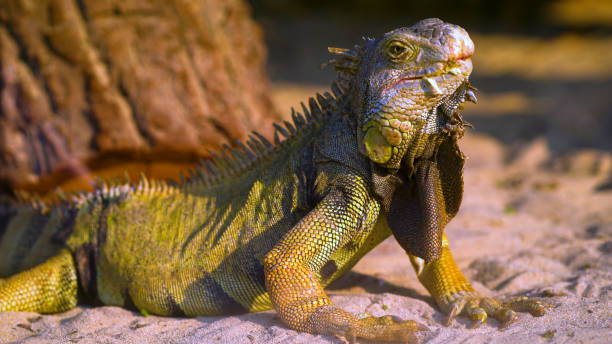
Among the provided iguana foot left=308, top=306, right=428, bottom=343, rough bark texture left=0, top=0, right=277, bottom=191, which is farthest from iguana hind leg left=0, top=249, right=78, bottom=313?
iguana foot left=308, top=306, right=428, bottom=343

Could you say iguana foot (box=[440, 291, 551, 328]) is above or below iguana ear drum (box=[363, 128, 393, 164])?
below

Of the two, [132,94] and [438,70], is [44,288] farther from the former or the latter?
[438,70]

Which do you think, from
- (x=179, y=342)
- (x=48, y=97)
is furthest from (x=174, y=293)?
(x=48, y=97)

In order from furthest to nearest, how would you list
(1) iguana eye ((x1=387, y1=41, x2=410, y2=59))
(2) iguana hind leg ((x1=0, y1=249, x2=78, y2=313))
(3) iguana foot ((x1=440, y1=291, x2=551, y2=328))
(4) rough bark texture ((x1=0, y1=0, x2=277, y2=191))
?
(4) rough bark texture ((x1=0, y1=0, x2=277, y2=191)) → (2) iguana hind leg ((x1=0, y1=249, x2=78, y2=313)) → (3) iguana foot ((x1=440, y1=291, x2=551, y2=328)) → (1) iguana eye ((x1=387, y1=41, x2=410, y2=59))

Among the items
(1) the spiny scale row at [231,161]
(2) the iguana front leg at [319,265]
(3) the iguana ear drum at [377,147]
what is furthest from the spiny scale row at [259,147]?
(2) the iguana front leg at [319,265]

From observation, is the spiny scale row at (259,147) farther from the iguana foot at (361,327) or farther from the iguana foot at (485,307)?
the iguana foot at (485,307)

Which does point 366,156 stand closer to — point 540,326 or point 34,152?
point 540,326

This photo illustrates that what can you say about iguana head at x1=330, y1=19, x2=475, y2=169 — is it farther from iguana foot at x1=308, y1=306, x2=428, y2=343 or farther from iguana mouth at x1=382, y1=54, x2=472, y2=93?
iguana foot at x1=308, y1=306, x2=428, y2=343
